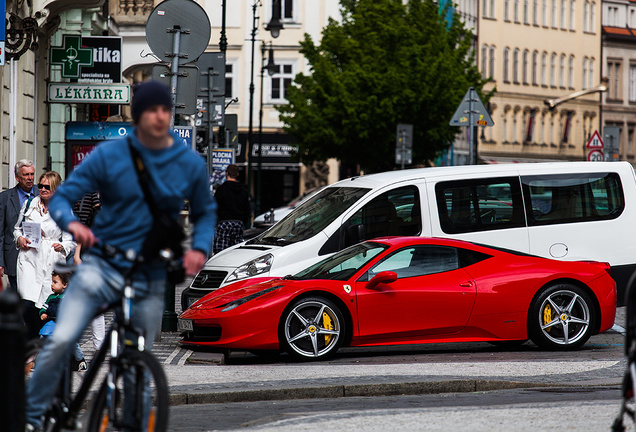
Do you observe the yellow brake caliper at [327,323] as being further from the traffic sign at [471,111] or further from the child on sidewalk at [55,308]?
the traffic sign at [471,111]

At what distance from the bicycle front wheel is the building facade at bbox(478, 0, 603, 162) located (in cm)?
7769

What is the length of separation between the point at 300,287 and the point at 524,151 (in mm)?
78080

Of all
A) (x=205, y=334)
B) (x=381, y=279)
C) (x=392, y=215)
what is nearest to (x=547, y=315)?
(x=381, y=279)

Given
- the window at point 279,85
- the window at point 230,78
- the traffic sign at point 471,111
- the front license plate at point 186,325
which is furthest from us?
the window at point 230,78

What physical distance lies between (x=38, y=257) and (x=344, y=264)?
3260 mm

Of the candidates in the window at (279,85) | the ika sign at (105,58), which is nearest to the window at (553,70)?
the window at (279,85)

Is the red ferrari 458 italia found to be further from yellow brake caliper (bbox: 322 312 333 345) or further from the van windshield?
the van windshield

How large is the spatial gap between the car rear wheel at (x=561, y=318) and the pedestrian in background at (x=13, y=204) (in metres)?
5.25

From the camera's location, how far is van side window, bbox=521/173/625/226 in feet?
50.8

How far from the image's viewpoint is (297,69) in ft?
206

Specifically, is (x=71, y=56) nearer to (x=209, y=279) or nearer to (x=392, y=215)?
(x=209, y=279)

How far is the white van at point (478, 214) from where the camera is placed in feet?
48.4

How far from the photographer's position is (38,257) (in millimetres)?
11258

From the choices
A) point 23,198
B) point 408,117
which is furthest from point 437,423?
point 408,117
